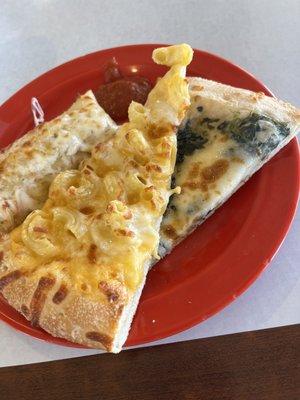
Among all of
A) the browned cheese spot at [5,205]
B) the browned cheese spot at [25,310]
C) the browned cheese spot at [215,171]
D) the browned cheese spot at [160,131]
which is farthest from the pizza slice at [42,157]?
the browned cheese spot at [215,171]

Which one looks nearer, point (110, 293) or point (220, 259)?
point (110, 293)

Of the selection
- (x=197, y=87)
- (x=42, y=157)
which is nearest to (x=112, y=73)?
(x=197, y=87)

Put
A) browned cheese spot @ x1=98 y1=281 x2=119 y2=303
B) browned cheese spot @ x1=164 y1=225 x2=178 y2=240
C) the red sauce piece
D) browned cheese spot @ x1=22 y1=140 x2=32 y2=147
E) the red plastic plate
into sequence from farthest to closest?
1. the red sauce piece
2. browned cheese spot @ x1=22 y1=140 x2=32 y2=147
3. browned cheese spot @ x1=164 y1=225 x2=178 y2=240
4. the red plastic plate
5. browned cheese spot @ x1=98 y1=281 x2=119 y2=303

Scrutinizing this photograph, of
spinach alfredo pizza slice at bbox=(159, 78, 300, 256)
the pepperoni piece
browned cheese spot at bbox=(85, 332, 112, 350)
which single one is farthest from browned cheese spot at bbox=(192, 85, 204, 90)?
browned cheese spot at bbox=(85, 332, 112, 350)

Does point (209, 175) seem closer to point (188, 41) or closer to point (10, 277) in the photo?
point (10, 277)

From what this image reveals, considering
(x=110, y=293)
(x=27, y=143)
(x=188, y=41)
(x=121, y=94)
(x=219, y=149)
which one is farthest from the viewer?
(x=188, y=41)

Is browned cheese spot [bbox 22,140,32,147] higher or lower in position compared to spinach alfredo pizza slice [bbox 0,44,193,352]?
higher

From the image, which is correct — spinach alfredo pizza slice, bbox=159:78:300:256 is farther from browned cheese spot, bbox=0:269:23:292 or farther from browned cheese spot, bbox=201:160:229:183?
browned cheese spot, bbox=0:269:23:292
